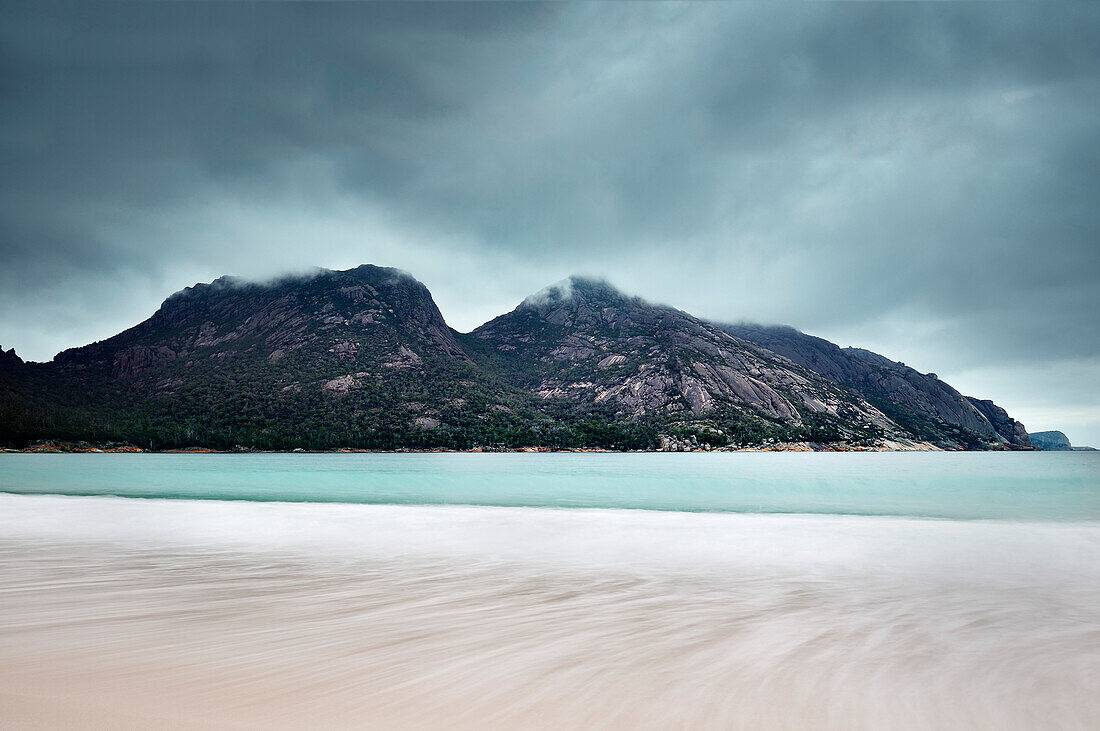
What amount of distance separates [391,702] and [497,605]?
3.44m

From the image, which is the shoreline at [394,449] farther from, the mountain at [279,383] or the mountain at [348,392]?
the mountain at [279,383]

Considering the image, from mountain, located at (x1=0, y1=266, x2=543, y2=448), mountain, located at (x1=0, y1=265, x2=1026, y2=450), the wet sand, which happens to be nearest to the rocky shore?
mountain, located at (x1=0, y1=265, x2=1026, y2=450)

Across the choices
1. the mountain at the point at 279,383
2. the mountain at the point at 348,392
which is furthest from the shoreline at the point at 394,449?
the mountain at the point at 279,383

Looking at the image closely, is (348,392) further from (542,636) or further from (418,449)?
(542,636)

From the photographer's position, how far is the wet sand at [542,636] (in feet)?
12.1

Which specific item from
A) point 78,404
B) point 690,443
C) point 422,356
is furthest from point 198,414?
point 690,443

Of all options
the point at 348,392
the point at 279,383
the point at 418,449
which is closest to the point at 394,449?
the point at 418,449

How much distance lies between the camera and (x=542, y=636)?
5.58 meters

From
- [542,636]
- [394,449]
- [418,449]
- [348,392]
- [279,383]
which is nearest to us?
[542,636]

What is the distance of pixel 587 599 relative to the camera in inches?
292

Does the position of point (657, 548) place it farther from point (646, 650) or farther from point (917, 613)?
point (646, 650)

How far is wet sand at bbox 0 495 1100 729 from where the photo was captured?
3.69 m

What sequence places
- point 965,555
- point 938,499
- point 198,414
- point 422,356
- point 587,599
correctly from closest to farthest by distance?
point 587,599
point 965,555
point 938,499
point 198,414
point 422,356

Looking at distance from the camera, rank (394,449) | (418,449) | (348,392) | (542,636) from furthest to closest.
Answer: (348,392) < (418,449) < (394,449) < (542,636)
